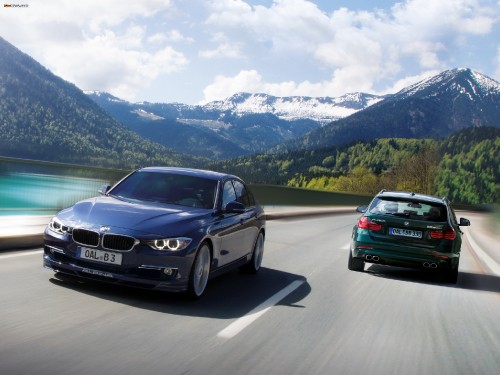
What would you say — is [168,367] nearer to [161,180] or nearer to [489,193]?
[161,180]

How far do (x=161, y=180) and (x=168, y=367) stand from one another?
3.85 meters

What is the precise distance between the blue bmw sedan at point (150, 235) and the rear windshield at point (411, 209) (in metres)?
3.93

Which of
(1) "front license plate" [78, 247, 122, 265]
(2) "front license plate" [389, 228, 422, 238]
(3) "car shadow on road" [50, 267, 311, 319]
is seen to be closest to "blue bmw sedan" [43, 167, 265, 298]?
(1) "front license plate" [78, 247, 122, 265]

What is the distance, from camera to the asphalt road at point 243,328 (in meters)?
4.62

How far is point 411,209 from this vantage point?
11.2 metres

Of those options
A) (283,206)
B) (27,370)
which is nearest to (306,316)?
(27,370)

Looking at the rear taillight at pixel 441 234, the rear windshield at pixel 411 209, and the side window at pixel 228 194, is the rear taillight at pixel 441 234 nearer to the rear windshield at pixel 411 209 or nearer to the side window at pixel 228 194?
the rear windshield at pixel 411 209

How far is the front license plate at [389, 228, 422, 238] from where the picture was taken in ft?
35.3

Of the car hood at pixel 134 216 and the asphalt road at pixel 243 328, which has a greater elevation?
the car hood at pixel 134 216

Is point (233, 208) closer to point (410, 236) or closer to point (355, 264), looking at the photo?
point (410, 236)

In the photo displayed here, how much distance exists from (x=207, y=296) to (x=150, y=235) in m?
1.31

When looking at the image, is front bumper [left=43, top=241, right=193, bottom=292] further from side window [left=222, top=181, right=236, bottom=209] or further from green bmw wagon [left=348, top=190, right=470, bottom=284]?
green bmw wagon [left=348, top=190, right=470, bottom=284]

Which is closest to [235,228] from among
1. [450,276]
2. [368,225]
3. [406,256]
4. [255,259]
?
[255,259]

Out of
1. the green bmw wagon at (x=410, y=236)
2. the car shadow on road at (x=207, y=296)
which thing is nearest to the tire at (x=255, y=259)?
the car shadow on road at (x=207, y=296)
